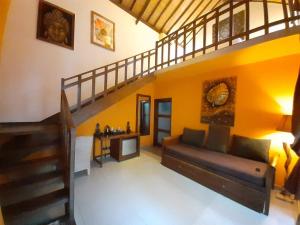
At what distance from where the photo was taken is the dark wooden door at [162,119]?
5.52 meters

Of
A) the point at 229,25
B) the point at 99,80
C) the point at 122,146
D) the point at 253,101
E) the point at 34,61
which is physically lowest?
the point at 122,146

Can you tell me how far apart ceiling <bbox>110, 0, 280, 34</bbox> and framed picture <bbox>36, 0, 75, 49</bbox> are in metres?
1.78

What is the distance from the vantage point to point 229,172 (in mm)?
2652

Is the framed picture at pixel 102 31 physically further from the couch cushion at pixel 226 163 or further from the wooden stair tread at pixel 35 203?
the wooden stair tread at pixel 35 203

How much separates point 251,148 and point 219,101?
129 cm

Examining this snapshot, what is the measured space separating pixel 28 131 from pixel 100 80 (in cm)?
258

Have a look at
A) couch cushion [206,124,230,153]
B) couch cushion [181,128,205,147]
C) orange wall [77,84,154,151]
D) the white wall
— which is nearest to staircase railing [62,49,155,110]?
the white wall

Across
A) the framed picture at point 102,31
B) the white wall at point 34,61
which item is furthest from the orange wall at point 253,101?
the framed picture at point 102,31

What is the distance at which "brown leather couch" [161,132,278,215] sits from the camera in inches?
89.2

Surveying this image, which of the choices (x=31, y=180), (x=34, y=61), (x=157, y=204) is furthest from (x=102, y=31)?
(x=157, y=204)

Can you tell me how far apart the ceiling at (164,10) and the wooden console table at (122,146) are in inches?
154

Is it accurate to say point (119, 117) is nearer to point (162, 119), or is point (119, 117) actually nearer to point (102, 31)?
point (162, 119)

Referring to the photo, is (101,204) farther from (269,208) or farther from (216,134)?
(216,134)

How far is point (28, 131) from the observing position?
86.7 inches
